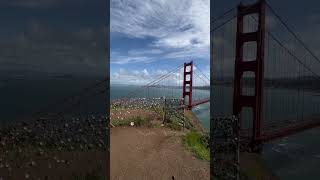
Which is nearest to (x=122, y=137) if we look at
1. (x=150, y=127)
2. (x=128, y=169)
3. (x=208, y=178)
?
(x=150, y=127)

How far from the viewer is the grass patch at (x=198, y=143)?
4715 mm

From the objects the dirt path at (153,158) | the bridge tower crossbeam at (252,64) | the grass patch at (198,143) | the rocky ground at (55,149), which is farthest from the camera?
the bridge tower crossbeam at (252,64)

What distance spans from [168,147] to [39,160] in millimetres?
2170

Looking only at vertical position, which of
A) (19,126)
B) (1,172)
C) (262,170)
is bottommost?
(262,170)

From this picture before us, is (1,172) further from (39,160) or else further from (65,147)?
(65,147)

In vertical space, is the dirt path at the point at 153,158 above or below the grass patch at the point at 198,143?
below

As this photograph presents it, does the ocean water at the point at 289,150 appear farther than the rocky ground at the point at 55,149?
→ Yes

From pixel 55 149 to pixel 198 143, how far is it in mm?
2115

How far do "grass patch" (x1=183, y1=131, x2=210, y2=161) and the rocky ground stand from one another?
4.74 ft

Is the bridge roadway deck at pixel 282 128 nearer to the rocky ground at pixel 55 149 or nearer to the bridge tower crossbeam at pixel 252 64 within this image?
the bridge tower crossbeam at pixel 252 64

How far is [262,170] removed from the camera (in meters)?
5.12

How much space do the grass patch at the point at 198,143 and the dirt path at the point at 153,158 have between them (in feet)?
0.26

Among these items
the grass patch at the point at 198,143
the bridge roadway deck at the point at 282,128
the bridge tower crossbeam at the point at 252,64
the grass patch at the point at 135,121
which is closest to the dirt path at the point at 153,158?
the grass patch at the point at 198,143

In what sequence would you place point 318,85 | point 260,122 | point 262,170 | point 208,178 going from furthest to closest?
point 318,85 → point 260,122 → point 262,170 → point 208,178
